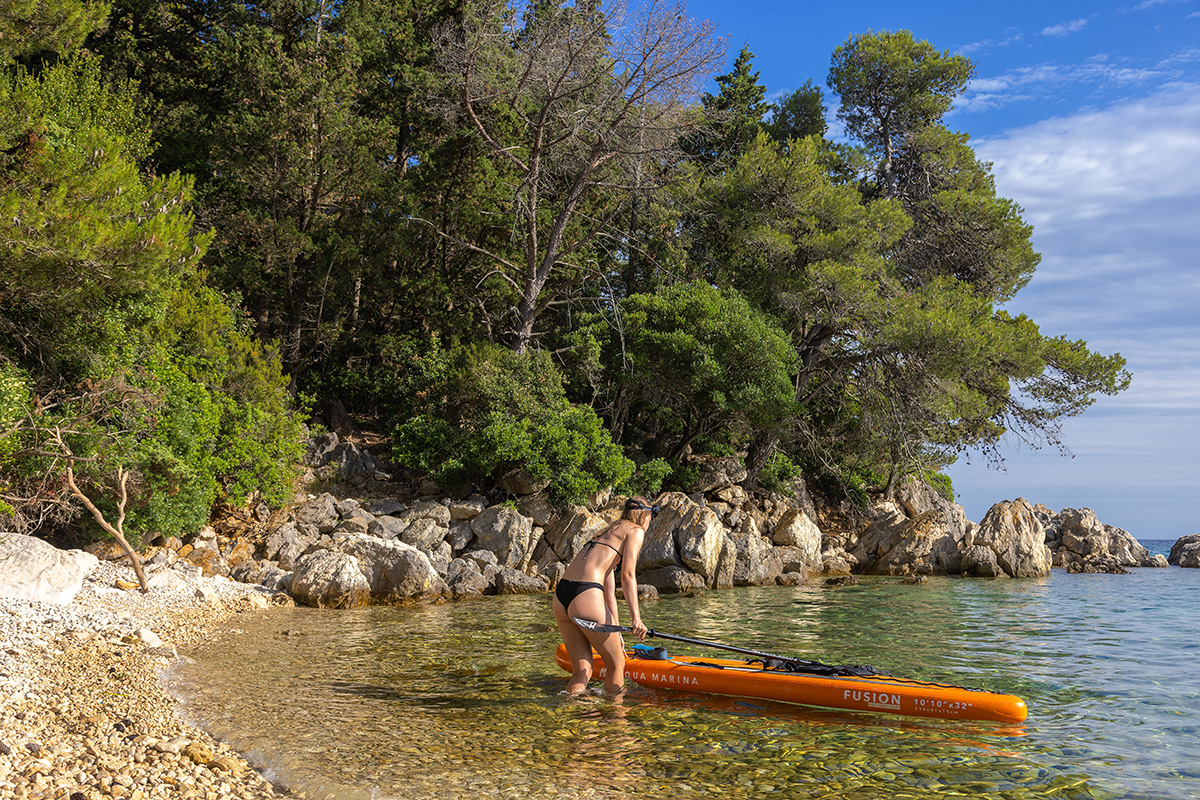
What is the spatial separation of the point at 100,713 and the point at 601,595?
3.98 meters

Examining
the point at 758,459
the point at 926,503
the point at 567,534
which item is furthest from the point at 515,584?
the point at 926,503

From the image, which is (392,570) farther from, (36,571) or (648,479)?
(648,479)

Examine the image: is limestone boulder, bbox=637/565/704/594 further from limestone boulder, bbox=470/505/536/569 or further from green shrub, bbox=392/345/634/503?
limestone boulder, bbox=470/505/536/569

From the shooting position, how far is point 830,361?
25.3 m

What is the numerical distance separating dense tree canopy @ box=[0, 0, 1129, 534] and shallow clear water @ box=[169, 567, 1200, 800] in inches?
324

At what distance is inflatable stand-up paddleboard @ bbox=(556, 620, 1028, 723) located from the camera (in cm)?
642

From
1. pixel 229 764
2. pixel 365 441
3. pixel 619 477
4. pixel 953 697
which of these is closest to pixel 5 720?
pixel 229 764

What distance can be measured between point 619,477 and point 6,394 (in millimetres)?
12993

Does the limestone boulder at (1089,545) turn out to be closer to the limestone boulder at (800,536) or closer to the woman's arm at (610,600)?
the limestone boulder at (800,536)

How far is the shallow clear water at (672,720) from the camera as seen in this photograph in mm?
4965

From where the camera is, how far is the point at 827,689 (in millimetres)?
6816

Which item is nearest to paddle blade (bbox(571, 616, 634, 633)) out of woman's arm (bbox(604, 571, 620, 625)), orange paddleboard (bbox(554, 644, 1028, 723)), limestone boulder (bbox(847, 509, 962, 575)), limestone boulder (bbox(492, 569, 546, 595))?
woman's arm (bbox(604, 571, 620, 625))

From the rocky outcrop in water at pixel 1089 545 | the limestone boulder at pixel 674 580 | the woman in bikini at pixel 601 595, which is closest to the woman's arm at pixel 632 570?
the woman in bikini at pixel 601 595

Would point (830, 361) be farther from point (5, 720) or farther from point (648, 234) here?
point (5, 720)
